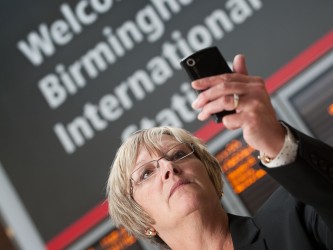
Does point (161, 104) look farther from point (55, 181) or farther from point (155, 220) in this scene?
point (155, 220)

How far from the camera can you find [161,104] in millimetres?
3436

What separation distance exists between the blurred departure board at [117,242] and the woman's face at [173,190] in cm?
155

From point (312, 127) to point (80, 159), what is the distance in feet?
4.68

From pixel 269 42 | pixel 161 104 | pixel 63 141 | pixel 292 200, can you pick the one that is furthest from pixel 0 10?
pixel 292 200

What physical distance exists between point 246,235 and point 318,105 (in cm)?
172

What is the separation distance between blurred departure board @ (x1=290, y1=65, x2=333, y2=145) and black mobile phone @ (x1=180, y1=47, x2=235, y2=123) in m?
1.99

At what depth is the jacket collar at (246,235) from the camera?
1537mm

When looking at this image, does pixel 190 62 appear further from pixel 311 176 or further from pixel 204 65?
pixel 311 176

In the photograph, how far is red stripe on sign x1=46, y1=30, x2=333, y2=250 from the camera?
3.20 metres

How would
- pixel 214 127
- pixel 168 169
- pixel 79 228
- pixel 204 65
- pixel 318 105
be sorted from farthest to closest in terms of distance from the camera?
pixel 79 228 → pixel 214 127 → pixel 318 105 → pixel 168 169 → pixel 204 65

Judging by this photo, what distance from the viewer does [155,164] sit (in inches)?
70.1

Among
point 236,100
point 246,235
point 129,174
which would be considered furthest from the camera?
point 129,174

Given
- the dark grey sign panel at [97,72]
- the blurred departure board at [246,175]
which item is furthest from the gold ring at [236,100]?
the dark grey sign panel at [97,72]

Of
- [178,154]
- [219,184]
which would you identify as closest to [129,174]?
[178,154]
